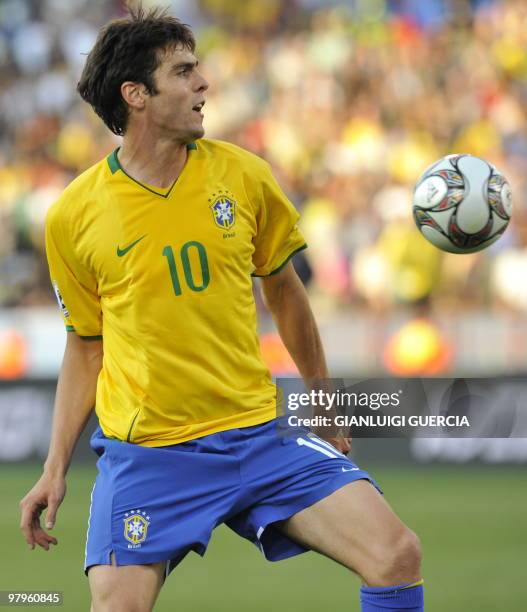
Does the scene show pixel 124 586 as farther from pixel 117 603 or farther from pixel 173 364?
pixel 173 364

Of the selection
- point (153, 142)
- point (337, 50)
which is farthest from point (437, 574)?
point (337, 50)

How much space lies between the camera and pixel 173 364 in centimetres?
392

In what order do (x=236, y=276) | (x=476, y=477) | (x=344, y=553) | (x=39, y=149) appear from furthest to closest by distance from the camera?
(x=39, y=149) → (x=476, y=477) → (x=236, y=276) → (x=344, y=553)

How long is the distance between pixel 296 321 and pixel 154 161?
2.40ft

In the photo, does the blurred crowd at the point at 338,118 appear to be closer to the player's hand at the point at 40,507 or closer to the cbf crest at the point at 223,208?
the cbf crest at the point at 223,208

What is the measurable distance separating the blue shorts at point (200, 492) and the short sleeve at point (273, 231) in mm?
588

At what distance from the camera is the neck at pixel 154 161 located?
4066 millimetres

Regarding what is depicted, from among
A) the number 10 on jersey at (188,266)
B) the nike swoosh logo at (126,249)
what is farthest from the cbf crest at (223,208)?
the nike swoosh logo at (126,249)

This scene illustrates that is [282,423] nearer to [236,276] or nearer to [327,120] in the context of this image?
[236,276]

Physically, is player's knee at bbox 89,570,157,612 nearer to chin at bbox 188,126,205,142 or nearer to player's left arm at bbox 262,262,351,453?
player's left arm at bbox 262,262,351,453

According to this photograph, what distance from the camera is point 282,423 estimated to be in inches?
161

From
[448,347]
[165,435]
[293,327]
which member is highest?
[448,347]

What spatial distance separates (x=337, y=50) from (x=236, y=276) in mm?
10870

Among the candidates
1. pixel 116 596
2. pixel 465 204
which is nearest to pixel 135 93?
pixel 465 204
